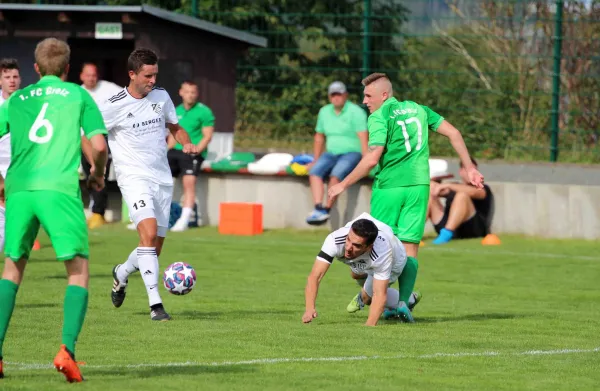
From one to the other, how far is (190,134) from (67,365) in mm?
12732

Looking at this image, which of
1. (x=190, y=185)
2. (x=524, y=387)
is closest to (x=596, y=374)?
(x=524, y=387)

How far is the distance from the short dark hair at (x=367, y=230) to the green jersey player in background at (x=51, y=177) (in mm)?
2749

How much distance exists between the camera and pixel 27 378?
7762 millimetres

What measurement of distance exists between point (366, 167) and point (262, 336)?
175 cm

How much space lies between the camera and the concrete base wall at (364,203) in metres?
19.1

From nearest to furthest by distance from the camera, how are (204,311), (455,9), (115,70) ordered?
(204,311) → (455,9) → (115,70)

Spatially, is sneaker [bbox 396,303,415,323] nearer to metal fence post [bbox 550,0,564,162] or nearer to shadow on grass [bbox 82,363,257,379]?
shadow on grass [bbox 82,363,257,379]

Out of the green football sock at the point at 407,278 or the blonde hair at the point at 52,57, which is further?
the green football sock at the point at 407,278

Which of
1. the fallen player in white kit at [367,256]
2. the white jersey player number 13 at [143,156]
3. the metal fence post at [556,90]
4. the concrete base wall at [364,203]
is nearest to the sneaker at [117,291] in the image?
the white jersey player number 13 at [143,156]

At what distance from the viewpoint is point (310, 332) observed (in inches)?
397

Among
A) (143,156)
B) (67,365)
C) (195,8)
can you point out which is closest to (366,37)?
(195,8)

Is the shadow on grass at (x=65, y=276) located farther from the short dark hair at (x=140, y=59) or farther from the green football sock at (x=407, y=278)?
the green football sock at (x=407, y=278)

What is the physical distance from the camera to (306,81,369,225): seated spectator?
758 inches

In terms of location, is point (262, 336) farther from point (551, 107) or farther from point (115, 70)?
point (115, 70)
